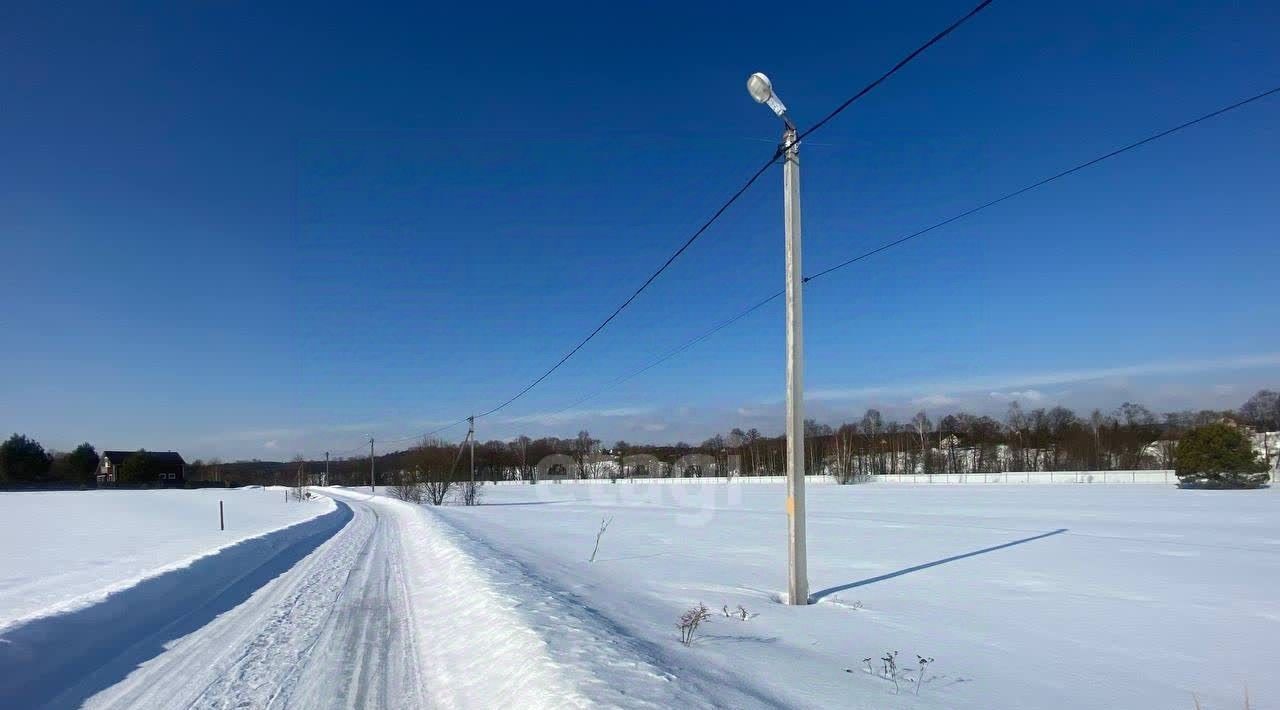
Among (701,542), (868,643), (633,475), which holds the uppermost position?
(868,643)

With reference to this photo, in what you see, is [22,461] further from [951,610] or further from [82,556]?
[951,610]

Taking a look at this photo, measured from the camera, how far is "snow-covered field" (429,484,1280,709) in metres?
5.69

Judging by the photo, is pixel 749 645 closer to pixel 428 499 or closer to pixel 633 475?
pixel 428 499

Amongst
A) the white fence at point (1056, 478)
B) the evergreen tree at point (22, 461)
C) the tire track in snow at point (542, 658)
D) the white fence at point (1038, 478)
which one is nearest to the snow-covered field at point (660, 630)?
the tire track in snow at point (542, 658)

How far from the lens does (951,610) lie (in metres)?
8.88

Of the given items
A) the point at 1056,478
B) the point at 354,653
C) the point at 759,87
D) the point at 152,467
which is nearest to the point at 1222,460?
the point at 1056,478

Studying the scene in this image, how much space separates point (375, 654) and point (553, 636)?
1.89m

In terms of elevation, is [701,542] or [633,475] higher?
[701,542]


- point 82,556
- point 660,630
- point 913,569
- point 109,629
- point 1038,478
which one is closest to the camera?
point 660,630

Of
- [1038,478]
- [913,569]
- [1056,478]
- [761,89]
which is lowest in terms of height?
[1038,478]

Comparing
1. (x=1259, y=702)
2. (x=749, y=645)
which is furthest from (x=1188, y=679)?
(x=749, y=645)

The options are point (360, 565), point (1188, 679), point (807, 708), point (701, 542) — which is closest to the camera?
point (807, 708)

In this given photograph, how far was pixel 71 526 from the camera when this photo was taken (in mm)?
28250

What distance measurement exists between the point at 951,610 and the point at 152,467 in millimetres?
129021
